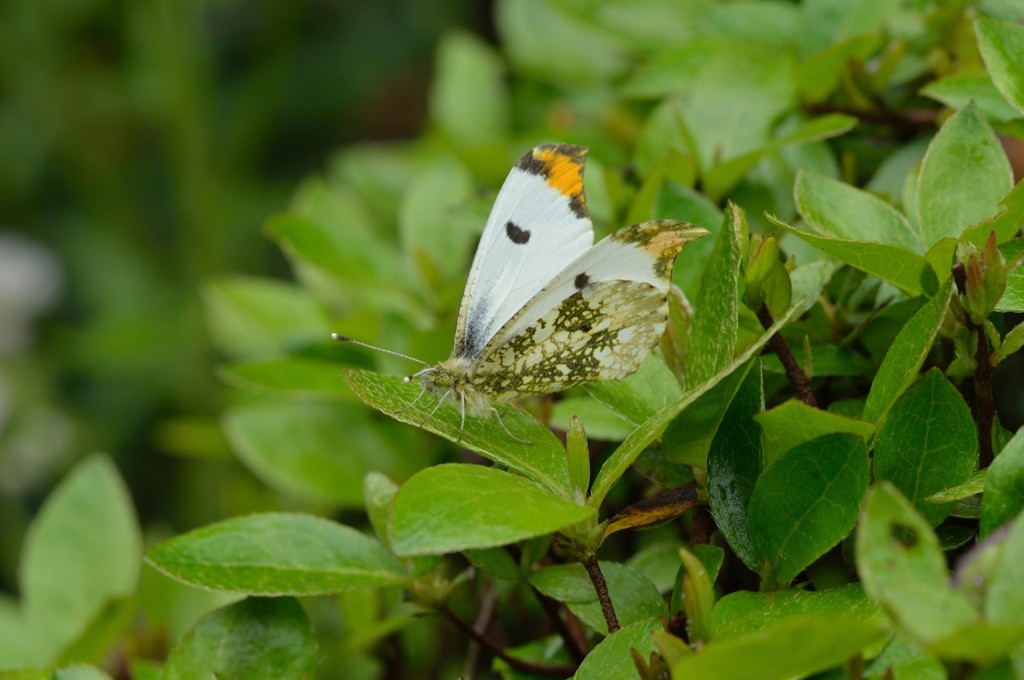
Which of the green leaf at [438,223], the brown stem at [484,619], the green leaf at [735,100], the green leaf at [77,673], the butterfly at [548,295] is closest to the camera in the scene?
the green leaf at [77,673]

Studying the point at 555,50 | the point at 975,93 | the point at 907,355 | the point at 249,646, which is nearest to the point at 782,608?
the point at 907,355

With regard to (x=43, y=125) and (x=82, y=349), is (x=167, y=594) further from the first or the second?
(x=43, y=125)

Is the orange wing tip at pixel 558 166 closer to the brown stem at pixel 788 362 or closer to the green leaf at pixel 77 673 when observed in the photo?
the brown stem at pixel 788 362

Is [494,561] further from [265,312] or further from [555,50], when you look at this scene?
[555,50]

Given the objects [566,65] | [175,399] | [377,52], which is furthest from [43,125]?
[566,65]

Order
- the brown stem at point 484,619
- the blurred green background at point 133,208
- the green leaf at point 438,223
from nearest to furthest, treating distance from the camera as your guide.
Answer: the brown stem at point 484,619 < the green leaf at point 438,223 < the blurred green background at point 133,208

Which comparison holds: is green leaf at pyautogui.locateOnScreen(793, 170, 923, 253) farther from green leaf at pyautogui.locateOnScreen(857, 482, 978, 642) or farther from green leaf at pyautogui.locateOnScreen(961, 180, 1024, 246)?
green leaf at pyautogui.locateOnScreen(857, 482, 978, 642)

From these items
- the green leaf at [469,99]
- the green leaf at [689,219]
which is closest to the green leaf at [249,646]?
the green leaf at [689,219]
